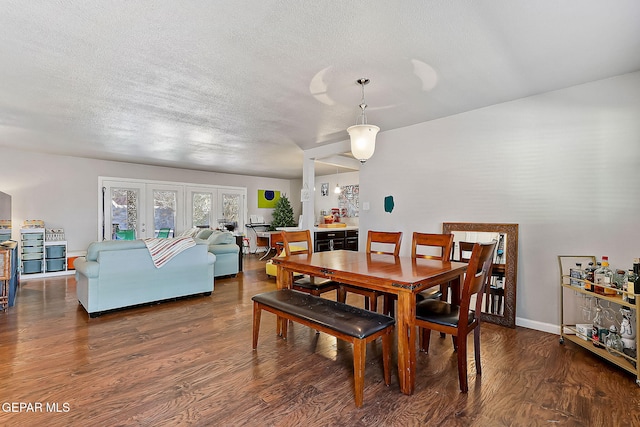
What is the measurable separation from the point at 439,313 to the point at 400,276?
437mm

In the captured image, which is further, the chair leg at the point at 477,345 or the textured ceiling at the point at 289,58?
the chair leg at the point at 477,345

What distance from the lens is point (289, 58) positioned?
2344mm

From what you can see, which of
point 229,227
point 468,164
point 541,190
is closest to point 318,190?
point 229,227

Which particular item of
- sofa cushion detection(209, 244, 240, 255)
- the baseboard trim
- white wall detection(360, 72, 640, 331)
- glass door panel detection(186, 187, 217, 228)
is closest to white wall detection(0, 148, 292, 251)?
glass door panel detection(186, 187, 217, 228)

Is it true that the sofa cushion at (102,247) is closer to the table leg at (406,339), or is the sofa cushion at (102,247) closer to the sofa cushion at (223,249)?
the sofa cushion at (223,249)

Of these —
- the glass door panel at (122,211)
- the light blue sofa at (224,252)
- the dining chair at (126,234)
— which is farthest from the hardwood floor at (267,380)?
the glass door panel at (122,211)

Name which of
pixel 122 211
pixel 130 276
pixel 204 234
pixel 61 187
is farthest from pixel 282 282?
pixel 61 187

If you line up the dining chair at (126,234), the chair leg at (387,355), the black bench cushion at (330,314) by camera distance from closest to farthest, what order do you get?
the black bench cushion at (330,314)
the chair leg at (387,355)
the dining chair at (126,234)

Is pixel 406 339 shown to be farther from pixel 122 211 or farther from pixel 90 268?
pixel 122 211

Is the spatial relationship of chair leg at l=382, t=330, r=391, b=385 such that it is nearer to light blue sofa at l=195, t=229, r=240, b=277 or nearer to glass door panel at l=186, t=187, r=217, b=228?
light blue sofa at l=195, t=229, r=240, b=277

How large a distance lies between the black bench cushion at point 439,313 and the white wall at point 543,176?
4.94 feet

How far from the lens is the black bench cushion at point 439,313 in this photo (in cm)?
204

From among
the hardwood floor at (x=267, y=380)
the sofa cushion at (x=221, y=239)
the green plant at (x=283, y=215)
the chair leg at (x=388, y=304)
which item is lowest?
the hardwood floor at (x=267, y=380)

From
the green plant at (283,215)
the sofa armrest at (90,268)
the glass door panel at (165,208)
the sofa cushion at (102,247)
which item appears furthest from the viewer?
the green plant at (283,215)
